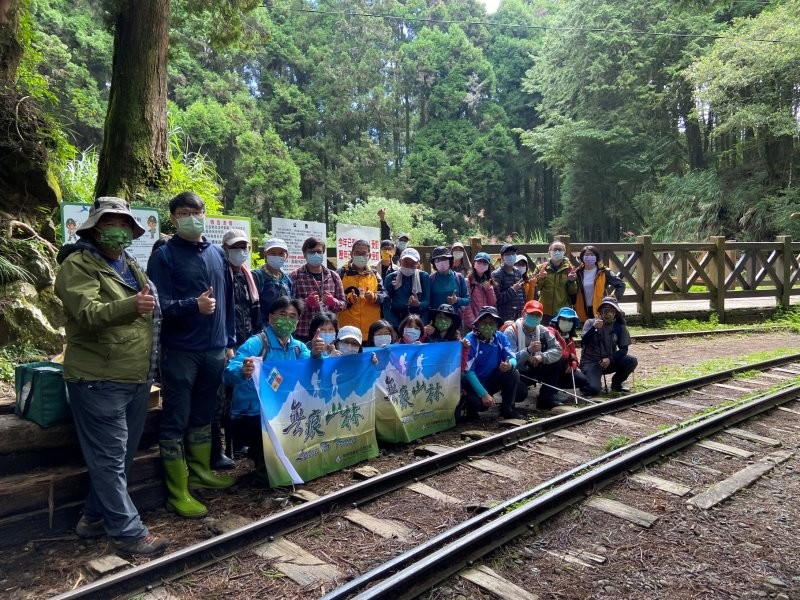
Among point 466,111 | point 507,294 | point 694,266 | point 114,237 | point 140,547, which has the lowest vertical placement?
point 140,547

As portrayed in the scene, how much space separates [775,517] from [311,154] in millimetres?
38881

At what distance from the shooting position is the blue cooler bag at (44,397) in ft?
12.5

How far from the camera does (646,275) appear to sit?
42.7ft

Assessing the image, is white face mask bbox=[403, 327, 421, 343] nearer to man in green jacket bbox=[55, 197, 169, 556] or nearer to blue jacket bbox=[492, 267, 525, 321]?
blue jacket bbox=[492, 267, 525, 321]

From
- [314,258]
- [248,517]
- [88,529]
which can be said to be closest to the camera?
[88,529]

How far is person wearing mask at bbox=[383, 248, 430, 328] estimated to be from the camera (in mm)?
6938

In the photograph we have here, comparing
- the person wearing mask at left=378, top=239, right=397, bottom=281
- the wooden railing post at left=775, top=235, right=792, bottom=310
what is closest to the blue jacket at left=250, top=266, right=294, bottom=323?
the person wearing mask at left=378, top=239, right=397, bottom=281

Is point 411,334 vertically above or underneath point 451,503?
above

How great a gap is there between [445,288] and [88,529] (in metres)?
4.59

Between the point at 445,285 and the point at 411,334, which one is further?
the point at 445,285

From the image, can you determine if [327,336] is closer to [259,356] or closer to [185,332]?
[259,356]

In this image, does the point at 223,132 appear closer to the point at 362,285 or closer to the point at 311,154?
the point at 311,154

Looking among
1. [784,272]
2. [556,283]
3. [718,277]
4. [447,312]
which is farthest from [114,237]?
[784,272]

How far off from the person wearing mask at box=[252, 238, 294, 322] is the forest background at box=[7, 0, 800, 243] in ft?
9.68
